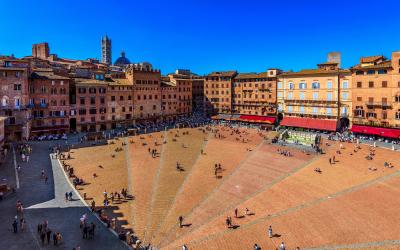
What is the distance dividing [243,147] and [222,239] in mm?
34267

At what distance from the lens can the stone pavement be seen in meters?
25.8

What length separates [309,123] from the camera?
75.8 meters

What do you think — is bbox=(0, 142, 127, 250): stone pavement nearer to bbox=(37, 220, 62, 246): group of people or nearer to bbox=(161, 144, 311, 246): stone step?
bbox=(37, 220, 62, 246): group of people

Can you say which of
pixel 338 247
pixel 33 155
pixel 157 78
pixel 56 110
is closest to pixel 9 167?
pixel 33 155

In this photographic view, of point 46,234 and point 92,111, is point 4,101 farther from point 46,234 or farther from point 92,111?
point 46,234

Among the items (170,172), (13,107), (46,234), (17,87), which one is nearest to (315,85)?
(170,172)

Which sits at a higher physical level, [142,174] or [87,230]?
[142,174]

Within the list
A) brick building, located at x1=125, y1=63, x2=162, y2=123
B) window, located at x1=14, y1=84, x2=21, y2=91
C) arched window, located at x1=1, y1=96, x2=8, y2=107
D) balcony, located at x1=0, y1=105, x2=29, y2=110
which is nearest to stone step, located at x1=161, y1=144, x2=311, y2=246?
brick building, located at x1=125, y1=63, x2=162, y2=123

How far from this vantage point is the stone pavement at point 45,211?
25.8 meters

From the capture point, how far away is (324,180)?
136 ft

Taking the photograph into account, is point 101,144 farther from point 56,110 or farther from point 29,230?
point 29,230

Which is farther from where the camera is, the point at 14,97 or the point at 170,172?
the point at 14,97

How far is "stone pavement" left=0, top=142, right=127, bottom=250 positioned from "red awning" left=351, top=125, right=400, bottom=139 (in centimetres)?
5661

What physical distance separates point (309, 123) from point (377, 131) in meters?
15.8
